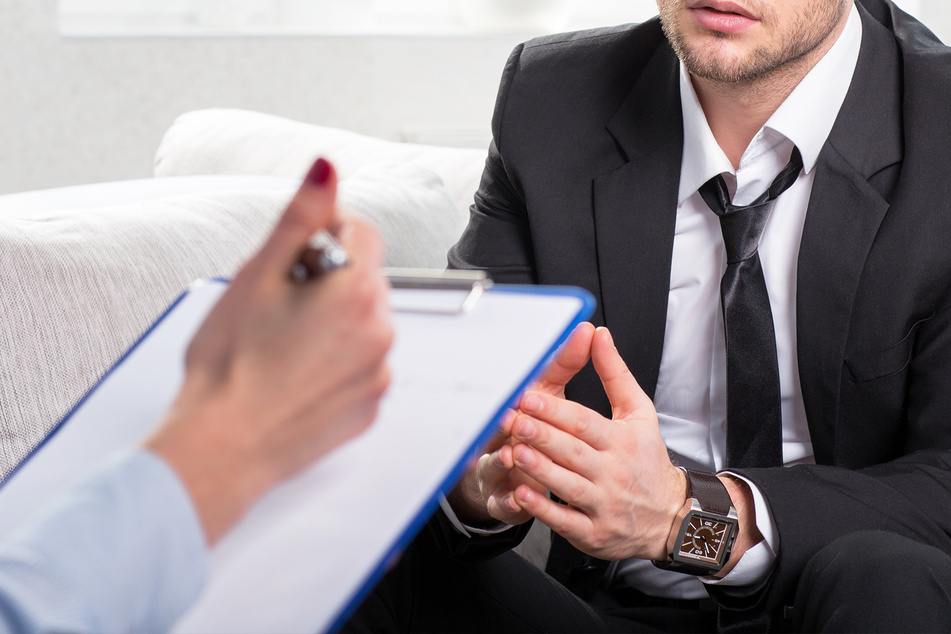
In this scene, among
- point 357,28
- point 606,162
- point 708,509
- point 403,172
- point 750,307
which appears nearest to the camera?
point 708,509

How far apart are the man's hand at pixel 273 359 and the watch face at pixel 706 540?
22.2 inches

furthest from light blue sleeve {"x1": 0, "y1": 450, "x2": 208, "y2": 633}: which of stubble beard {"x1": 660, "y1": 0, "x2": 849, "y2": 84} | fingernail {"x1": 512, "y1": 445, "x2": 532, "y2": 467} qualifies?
stubble beard {"x1": 660, "y1": 0, "x2": 849, "y2": 84}

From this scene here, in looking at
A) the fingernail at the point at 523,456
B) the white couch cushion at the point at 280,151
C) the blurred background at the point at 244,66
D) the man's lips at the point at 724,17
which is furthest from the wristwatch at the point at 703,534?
the blurred background at the point at 244,66

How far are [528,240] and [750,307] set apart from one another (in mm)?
315

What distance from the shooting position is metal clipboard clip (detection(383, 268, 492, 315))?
554mm

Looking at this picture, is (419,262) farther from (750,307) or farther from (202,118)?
(202,118)

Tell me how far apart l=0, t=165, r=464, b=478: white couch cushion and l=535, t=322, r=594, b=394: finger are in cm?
33

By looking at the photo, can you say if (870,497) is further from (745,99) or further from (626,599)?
(745,99)

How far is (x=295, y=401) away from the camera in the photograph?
0.41 m

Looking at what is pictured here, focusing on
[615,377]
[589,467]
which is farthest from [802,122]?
[589,467]

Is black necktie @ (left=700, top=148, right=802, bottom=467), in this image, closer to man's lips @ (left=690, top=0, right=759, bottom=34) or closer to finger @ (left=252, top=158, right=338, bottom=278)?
man's lips @ (left=690, top=0, right=759, bottom=34)

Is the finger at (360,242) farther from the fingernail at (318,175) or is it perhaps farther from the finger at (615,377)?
the finger at (615,377)

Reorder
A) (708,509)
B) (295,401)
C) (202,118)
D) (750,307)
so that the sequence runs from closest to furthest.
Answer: (295,401)
(708,509)
(750,307)
(202,118)

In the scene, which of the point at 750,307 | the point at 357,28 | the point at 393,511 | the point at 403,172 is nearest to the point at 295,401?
the point at 393,511
